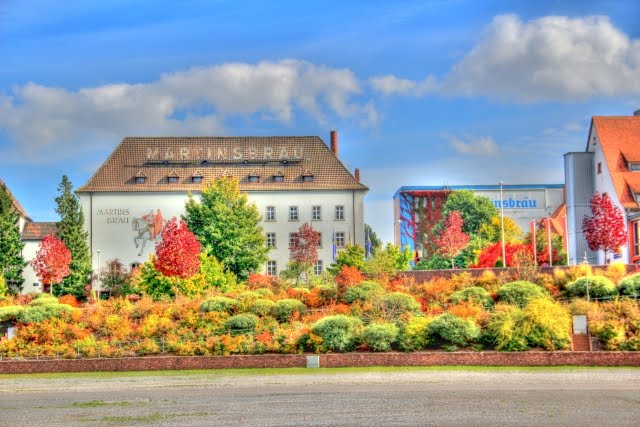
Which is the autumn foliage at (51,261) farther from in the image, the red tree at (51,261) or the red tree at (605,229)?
the red tree at (605,229)

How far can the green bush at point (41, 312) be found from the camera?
50.2m

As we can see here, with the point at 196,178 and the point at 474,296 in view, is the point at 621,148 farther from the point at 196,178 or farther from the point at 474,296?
the point at 474,296

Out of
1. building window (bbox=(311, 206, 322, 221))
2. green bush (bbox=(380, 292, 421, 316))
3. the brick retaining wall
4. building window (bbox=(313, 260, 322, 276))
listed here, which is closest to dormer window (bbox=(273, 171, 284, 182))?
building window (bbox=(311, 206, 322, 221))

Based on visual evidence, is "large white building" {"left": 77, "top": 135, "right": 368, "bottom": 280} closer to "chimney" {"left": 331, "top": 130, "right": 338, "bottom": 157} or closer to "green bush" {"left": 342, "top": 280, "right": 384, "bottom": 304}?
"chimney" {"left": 331, "top": 130, "right": 338, "bottom": 157}

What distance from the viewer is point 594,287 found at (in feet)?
160

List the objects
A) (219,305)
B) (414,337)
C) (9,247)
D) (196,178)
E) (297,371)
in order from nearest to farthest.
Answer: (297,371) → (414,337) → (219,305) → (9,247) → (196,178)

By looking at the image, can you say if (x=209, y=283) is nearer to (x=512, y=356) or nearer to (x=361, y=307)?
(x=361, y=307)

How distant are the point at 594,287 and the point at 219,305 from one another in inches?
712

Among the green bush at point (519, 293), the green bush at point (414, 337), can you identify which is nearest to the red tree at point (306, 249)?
the green bush at point (519, 293)

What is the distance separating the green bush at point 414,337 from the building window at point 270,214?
5291 centimetres

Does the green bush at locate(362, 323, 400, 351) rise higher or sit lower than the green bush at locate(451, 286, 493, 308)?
lower

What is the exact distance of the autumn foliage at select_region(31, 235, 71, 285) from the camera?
2881 inches

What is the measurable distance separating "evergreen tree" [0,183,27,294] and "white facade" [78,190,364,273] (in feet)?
42.2

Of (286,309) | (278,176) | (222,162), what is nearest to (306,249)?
(278,176)
